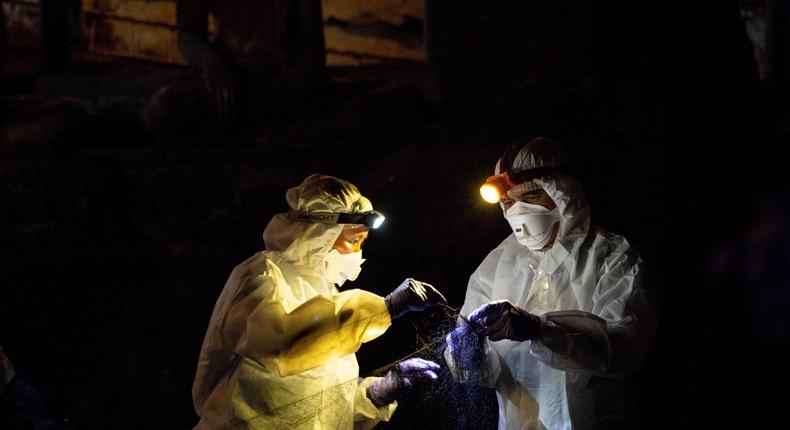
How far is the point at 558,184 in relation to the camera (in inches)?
116

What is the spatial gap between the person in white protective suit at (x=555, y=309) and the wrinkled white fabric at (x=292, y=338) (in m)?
0.40

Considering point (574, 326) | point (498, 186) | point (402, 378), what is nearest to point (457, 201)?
point (498, 186)

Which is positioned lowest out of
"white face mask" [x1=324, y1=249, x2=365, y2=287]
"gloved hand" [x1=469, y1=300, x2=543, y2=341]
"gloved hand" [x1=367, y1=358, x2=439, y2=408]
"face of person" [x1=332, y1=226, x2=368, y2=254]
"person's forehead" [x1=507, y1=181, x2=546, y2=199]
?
"gloved hand" [x1=367, y1=358, x2=439, y2=408]

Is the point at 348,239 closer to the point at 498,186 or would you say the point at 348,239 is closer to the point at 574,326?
the point at 498,186

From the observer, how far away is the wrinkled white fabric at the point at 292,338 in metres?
2.69

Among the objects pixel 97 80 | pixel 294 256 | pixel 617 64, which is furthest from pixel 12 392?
pixel 97 80

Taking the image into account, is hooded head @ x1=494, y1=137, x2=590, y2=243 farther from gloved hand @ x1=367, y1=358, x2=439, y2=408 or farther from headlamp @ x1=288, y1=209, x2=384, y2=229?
gloved hand @ x1=367, y1=358, x2=439, y2=408

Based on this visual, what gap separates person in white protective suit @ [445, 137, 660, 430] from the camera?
2.61m

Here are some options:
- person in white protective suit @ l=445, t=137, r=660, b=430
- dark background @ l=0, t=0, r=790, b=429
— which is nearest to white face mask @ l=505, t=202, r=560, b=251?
person in white protective suit @ l=445, t=137, r=660, b=430

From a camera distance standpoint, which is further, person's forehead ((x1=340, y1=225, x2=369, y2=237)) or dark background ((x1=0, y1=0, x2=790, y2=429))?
dark background ((x1=0, y1=0, x2=790, y2=429))

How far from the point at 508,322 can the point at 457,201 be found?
291 cm

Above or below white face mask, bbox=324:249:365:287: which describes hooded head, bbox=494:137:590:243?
above

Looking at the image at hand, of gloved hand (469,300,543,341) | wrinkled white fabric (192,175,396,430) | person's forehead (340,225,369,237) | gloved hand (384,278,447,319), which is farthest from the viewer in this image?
person's forehead (340,225,369,237)

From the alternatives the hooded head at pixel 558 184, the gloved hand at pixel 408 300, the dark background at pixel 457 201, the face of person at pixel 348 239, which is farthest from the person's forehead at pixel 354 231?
the hooded head at pixel 558 184
